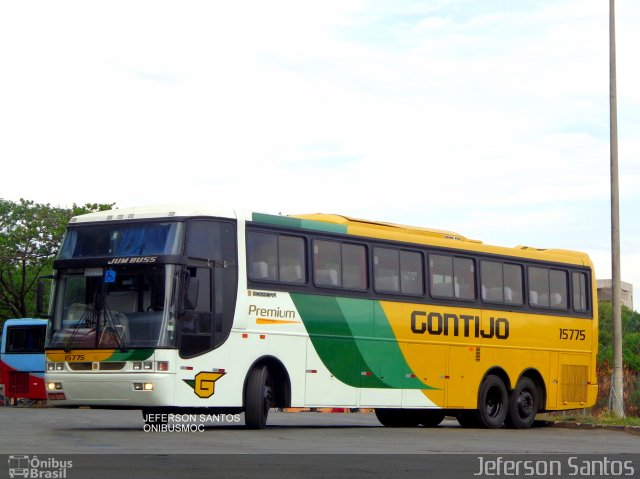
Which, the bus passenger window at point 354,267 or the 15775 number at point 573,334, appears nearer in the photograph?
the bus passenger window at point 354,267

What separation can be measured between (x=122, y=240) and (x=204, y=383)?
2.68m

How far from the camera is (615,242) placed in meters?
28.3

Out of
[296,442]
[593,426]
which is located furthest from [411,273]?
[296,442]

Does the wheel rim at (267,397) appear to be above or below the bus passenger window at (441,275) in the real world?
below

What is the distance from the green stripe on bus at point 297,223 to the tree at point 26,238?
127 ft

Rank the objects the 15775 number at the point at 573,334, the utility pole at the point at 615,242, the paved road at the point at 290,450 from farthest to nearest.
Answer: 1. the 15775 number at the point at 573,334
2. the utility pole at the point at 615,242
3. the paved road at the point at 290,450

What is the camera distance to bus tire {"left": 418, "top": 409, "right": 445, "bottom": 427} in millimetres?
26297

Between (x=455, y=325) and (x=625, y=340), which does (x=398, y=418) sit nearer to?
(x=455, y=325)

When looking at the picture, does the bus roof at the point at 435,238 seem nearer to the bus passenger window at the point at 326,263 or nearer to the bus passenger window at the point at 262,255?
the bus passenger window at the point at 326,263

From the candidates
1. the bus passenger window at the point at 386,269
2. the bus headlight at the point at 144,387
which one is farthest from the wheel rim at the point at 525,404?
the bus headlight at the point at 144,387

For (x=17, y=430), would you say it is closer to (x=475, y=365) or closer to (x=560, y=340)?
(x=475, y=365)

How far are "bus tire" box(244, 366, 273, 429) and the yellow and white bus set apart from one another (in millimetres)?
23
